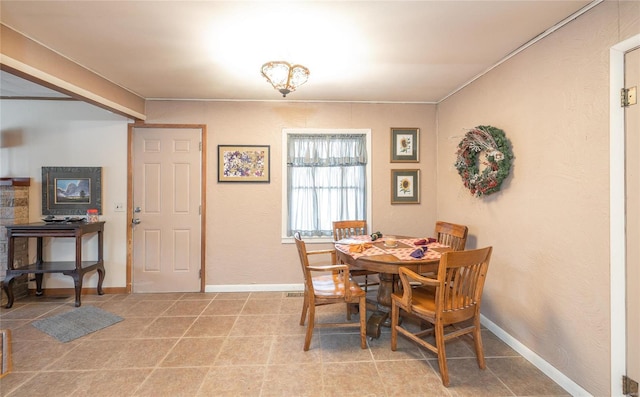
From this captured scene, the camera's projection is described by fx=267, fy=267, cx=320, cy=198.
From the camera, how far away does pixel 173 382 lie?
1.89 metres

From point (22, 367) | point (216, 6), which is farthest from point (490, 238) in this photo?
point (22, 367)

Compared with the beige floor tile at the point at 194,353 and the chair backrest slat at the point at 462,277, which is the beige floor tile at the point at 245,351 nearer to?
the beige floor tile at the point at 194,353

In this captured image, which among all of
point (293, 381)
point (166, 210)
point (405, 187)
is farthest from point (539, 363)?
point (166, 210)

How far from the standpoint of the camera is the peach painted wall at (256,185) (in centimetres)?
354

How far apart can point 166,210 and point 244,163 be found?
3.91ft

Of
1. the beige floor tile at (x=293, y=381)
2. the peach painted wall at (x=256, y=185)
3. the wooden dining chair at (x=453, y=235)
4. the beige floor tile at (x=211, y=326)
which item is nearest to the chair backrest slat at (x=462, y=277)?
the wooden dining chair at (x=453, y=235)

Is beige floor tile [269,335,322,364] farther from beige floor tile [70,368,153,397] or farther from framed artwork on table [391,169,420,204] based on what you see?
framed artwork on table [391,169,420,204]

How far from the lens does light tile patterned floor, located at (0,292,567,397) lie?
1.82 metres

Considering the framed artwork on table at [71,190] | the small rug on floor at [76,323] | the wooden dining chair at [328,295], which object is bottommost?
the small rug on floor at [76,323]

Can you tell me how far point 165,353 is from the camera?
87.3 inches

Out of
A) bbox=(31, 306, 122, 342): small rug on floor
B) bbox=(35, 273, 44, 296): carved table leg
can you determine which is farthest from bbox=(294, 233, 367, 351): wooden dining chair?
bbox=(35, 273, 44, 296): carved table leg

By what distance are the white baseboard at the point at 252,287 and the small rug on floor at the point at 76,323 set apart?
3.37 ft

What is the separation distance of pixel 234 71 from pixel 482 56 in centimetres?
235

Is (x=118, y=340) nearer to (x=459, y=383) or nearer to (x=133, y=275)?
(x=133, y=275)
